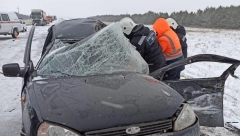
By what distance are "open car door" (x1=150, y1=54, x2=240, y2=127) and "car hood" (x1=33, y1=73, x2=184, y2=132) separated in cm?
70

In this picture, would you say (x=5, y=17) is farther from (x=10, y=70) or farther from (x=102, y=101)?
(x=102, y=101)

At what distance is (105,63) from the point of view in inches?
128

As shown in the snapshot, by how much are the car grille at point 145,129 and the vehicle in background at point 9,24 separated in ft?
62.2

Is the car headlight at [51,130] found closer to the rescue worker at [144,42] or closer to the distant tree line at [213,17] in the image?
the rescue worker at [144,42]

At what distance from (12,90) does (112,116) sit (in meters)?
4.91

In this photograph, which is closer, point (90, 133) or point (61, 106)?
point (90, 133)

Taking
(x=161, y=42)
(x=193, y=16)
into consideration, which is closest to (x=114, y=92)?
(x=161, y=42)

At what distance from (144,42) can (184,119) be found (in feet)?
6.71

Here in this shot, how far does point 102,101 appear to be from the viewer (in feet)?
7.89

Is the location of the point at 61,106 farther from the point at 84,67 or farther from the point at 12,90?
the point at 12,90

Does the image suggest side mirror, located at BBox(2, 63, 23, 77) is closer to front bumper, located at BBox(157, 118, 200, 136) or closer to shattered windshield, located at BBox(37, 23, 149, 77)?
shattered windshield, located at BBox(37, 23, 149, 77)

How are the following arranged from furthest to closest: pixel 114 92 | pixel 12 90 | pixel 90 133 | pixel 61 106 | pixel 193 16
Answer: pixel 193 16
pixel 12 90
pixel 114 92
pixel 61 106
pixel 90 133

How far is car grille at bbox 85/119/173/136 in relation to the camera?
6.95 feet

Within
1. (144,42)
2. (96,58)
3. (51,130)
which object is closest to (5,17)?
(144,42)
